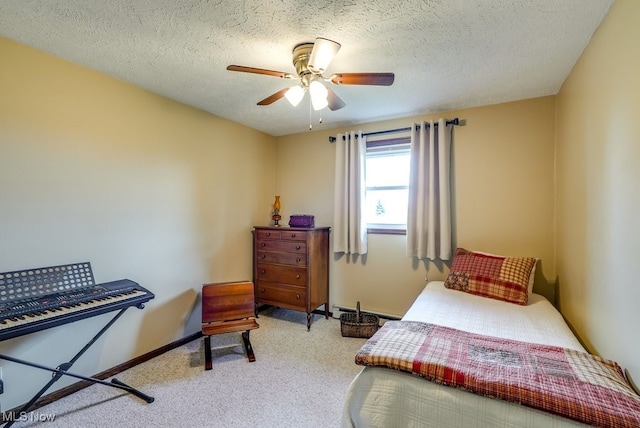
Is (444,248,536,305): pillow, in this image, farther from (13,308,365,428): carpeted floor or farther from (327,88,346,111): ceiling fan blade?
(327,88,346,111): ceiling fan blade

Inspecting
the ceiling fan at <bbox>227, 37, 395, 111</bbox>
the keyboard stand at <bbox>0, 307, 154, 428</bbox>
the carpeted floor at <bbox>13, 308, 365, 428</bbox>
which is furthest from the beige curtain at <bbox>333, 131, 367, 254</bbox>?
the keyboard stand at <bbox>0, 307, 154, 428</bbox>

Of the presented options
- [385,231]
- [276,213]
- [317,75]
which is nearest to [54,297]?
[317,75]

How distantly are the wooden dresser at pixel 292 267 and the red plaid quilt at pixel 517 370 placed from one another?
166 centimetres

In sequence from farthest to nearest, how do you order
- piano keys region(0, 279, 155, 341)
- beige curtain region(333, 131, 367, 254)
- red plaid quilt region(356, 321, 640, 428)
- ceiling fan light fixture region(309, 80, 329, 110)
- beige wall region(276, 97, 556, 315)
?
1. beige curtain region(333, 131, 367, 254)
2. beige wall region(276, 97, 556, 315)
3. ceiling fan light fixture region(309, 80, 329, 110)
4. piano keys region(0, 279, 155, 341)
5. red plaid quilt region(356, 321, 640, 428)

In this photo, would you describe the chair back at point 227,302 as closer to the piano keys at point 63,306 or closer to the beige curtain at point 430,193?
the piano keys at point 63,306

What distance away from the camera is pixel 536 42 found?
1.78 metres

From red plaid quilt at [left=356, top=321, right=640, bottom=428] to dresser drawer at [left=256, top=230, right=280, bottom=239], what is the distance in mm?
1978

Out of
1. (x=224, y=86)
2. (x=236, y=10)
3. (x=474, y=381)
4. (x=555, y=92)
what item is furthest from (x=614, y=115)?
(x=224, y=86)

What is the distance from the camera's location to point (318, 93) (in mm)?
1827

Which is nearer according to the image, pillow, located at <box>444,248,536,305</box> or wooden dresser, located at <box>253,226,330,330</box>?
pillow, located at <box>444,248,536,305</box>

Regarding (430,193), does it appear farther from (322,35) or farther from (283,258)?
(322,35)

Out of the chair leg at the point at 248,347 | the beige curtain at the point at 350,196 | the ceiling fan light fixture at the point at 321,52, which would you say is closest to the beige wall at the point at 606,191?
the ceiling fan light fixture at the point at 321,52

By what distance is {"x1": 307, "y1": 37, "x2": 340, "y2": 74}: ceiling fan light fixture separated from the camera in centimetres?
145
